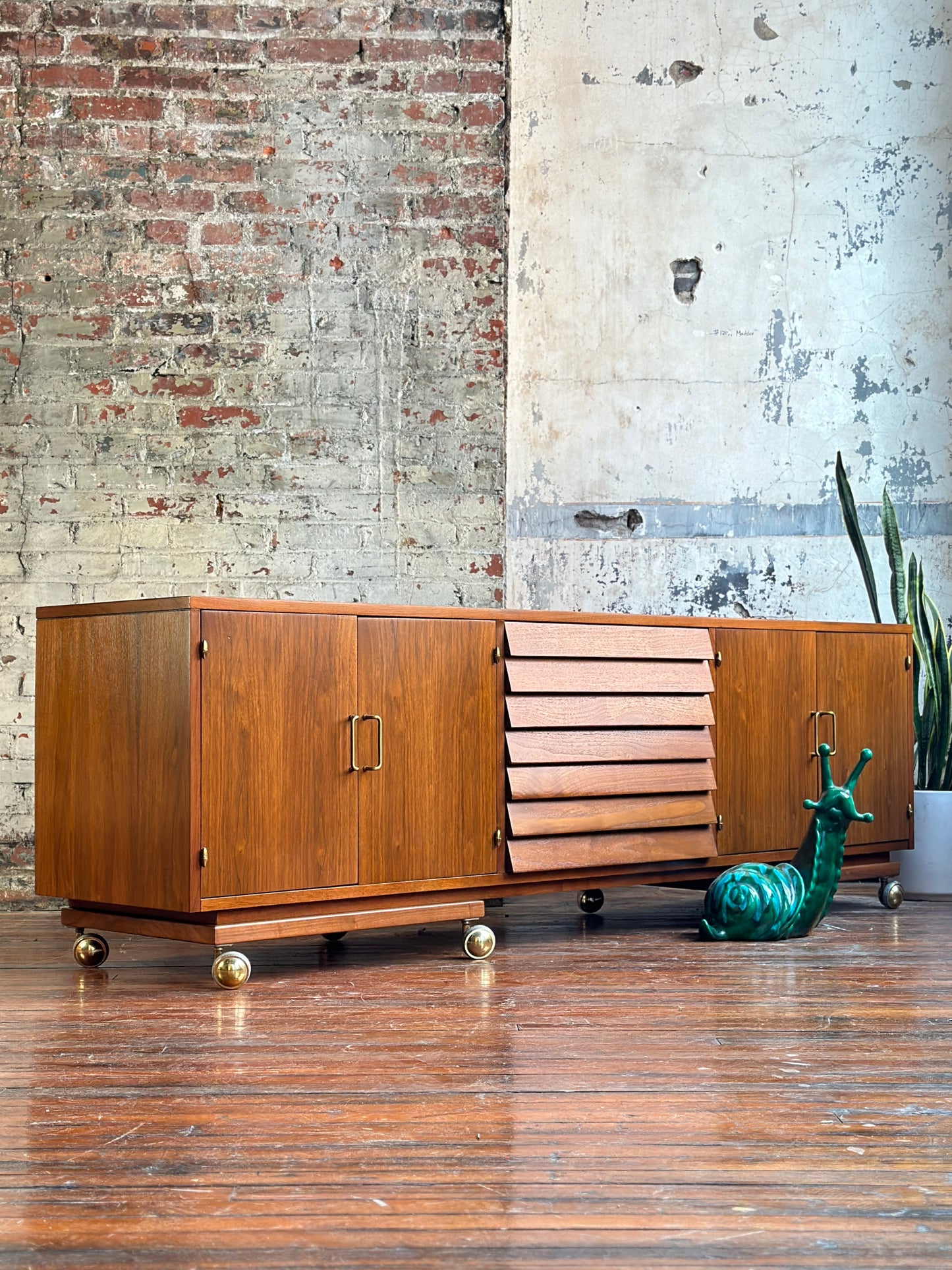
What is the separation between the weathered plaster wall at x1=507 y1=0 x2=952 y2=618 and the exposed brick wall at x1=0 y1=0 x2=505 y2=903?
33 centimetres

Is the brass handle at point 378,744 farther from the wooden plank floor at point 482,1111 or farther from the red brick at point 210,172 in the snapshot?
the red brick at point 210,172

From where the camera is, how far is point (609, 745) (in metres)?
3.46

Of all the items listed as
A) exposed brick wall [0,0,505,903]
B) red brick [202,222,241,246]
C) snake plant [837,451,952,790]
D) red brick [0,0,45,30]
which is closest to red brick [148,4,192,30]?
exposed brick wall [0,0,505,903]

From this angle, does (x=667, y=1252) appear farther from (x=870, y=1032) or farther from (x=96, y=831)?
(x=96, y=831)

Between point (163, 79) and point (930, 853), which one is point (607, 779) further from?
point (163, 79)

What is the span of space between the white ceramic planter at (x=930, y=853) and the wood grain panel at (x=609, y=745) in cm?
99

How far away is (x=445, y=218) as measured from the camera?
4.36 m

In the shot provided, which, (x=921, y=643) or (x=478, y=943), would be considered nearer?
(x=478, y=943)

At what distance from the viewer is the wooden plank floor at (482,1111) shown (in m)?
1.46

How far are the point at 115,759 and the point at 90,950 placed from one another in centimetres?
46

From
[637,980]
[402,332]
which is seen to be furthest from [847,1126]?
[402,332]

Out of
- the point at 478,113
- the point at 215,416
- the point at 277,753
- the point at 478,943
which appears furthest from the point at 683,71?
the point at 478,943

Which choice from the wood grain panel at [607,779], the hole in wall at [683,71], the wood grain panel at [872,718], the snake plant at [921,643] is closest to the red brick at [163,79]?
the hole in wall at [683,71]

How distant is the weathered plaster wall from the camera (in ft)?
15.2
